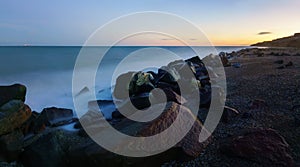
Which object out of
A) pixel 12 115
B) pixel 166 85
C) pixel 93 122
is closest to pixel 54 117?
pixel 93 122

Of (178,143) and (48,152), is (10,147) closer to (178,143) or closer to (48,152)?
(48,152)

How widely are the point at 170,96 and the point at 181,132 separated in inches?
78.3

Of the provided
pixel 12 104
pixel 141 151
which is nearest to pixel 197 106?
pixel 141 151

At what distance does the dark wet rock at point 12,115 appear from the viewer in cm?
450

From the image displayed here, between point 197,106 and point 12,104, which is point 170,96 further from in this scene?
point 12,104

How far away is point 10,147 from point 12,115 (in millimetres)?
675

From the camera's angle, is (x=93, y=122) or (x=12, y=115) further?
(x=93, y=122)

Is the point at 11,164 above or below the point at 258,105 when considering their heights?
below

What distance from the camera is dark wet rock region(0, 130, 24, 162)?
415cm

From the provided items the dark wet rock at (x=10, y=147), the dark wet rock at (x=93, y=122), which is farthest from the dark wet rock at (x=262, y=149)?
the dark wet rock at (x=10, y=147)

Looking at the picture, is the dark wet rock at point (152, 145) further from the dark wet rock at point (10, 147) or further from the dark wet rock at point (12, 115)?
the dark wet rock at point (12, 115)

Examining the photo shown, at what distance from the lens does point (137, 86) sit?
829 cm

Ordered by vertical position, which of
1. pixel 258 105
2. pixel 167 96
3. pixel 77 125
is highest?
pixel 167 96

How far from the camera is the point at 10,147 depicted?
14.0ft
